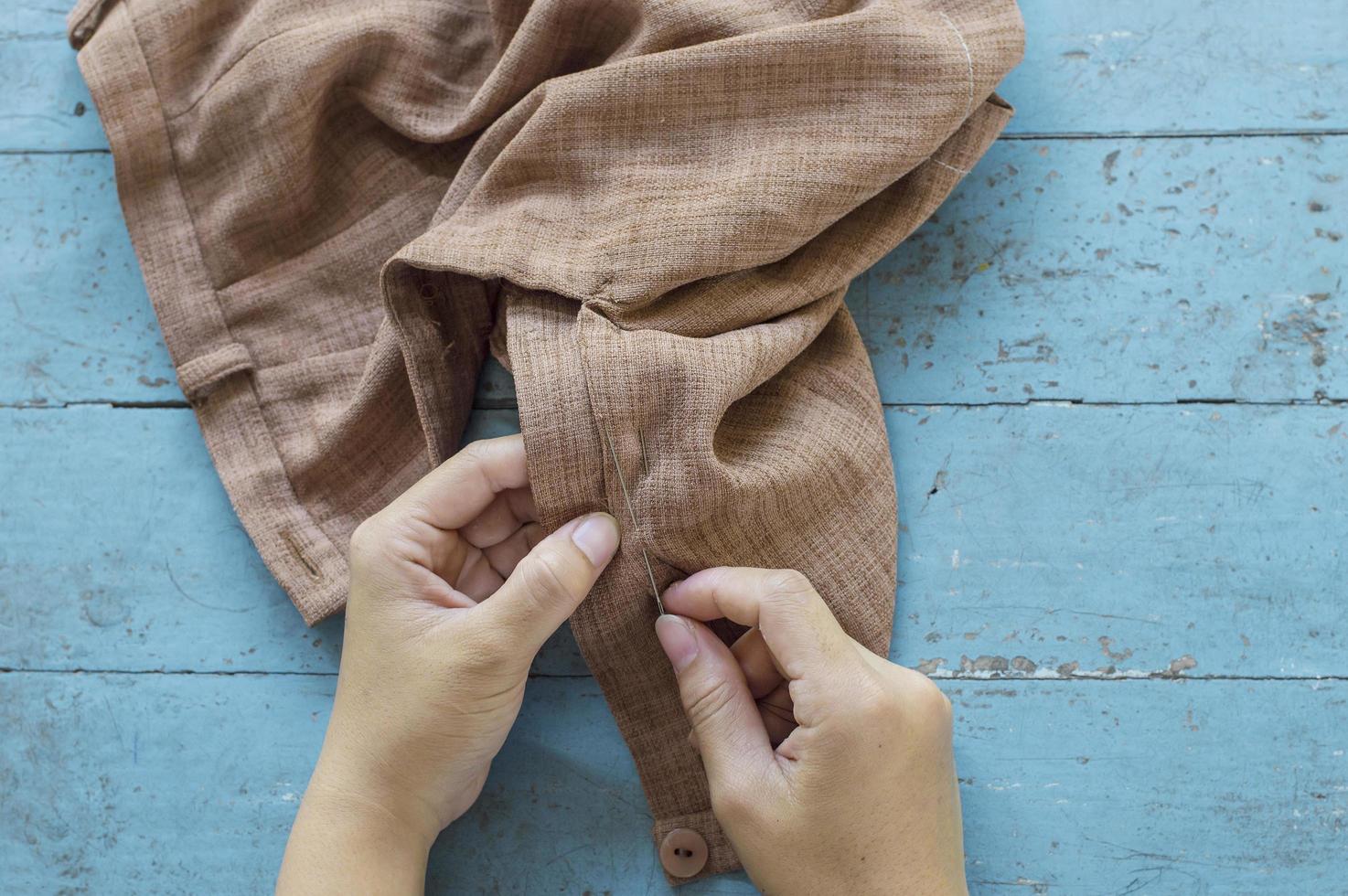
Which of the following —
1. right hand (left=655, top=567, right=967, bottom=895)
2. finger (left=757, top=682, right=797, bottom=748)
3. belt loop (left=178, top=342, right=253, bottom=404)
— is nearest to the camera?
right hand (left=655, top=567, right=967, bottom=895)

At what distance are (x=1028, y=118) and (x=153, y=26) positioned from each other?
3.38ft

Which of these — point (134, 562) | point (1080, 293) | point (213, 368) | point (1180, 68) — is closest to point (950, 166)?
point (1080, 293)

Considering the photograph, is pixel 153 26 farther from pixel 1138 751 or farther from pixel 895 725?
pixel 1138 751

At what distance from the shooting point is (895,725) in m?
0.90

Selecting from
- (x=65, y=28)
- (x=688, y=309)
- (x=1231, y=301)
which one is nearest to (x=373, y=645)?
(x=688, y=309)

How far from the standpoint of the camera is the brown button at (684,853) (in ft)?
3.38

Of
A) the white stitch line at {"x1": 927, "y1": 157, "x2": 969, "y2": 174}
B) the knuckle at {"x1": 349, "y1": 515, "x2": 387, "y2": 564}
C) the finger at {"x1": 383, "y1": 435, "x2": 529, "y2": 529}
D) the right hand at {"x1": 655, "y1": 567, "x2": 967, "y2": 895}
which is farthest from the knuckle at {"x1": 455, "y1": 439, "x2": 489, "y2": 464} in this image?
the white stitch line at {"x1": 927, "y1": 157, "x2": 969, "y2": 174}

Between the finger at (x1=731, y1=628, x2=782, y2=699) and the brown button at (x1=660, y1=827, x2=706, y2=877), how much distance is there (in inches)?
7.0

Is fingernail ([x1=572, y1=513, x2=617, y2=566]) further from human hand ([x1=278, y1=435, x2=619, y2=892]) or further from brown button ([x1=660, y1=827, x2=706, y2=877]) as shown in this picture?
brown button ([x1=660, y1=827, x2=706, y2=877])

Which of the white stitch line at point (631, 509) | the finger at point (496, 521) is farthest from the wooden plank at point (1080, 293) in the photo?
the white stitch line at point (631, 509)

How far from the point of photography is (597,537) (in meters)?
0.93

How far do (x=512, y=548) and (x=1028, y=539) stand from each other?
1.87 feet

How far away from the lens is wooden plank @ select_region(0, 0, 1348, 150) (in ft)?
3.84

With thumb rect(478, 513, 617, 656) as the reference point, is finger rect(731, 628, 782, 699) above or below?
below
